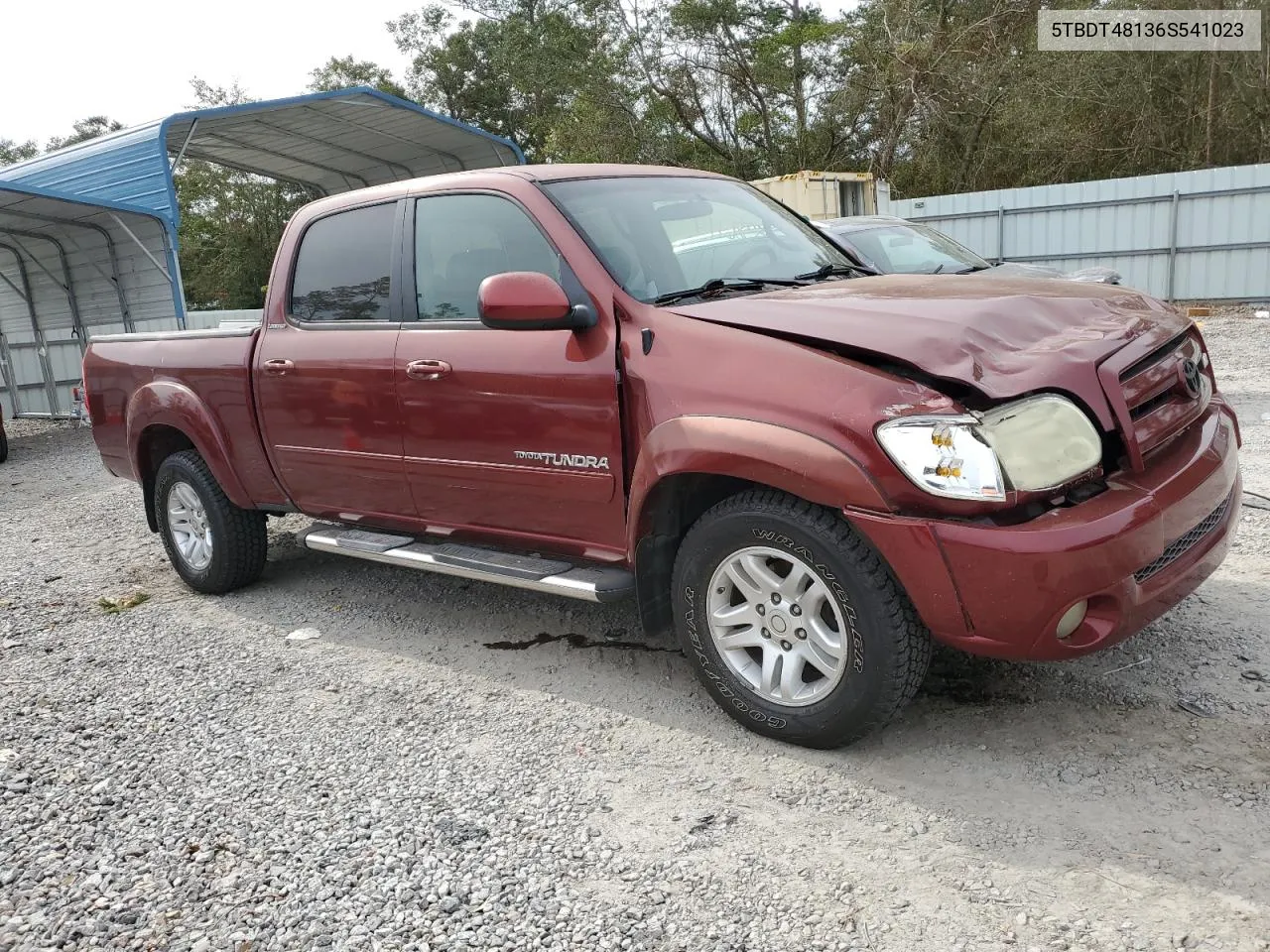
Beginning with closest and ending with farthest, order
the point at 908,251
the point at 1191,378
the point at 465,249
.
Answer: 1. the point at 1191,378
2. the point at 465,249
3. the point at 908,251

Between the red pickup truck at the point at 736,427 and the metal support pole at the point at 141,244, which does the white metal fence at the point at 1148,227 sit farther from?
the red pickup truck at the point at 736,427

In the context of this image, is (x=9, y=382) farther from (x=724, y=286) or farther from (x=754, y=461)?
(x=754, y=461)

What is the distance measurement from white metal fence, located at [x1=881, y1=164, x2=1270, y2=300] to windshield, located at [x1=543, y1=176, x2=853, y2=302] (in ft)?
49.2

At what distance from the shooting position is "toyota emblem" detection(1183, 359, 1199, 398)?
10.7 feet

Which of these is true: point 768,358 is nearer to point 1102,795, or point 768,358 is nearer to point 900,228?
point 1102,795

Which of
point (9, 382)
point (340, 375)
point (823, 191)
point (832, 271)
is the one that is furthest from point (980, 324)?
point (9, 382)

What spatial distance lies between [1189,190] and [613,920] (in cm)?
1763

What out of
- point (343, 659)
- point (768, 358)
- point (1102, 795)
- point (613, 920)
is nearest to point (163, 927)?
point (613, 920)

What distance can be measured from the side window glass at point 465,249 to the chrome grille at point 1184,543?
7.13ft

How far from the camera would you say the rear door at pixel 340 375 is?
428cm

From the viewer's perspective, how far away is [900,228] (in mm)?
8945

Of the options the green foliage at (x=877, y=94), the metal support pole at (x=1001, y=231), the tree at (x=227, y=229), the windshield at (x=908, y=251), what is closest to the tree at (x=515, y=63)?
the green foliage at (x=877, y=94)

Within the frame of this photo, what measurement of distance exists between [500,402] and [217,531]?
7.70 ft

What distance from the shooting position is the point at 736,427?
306cm
